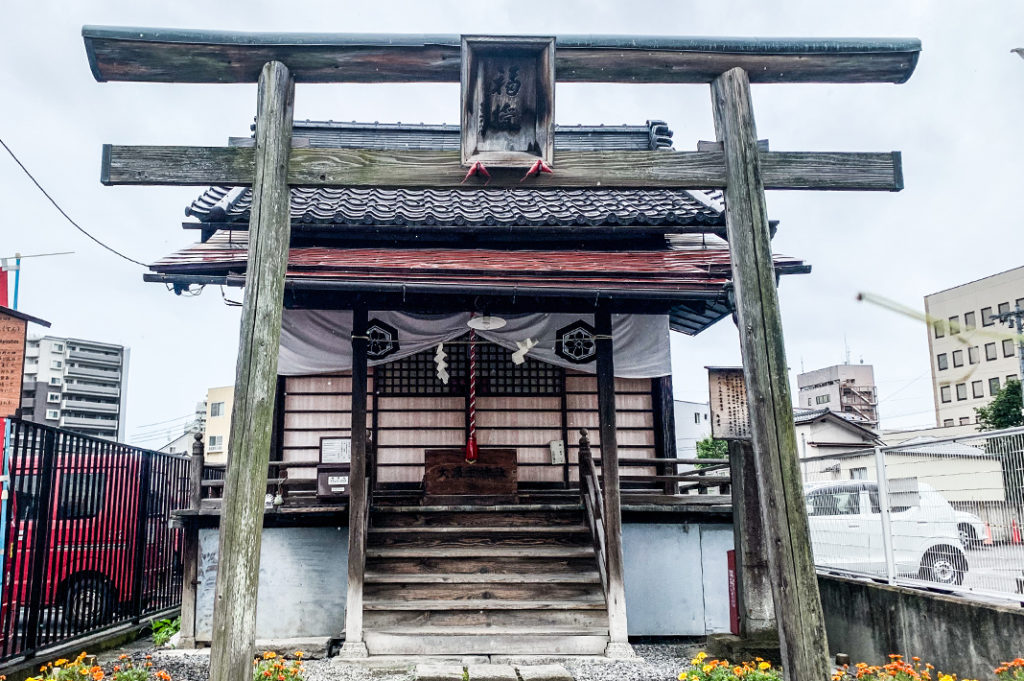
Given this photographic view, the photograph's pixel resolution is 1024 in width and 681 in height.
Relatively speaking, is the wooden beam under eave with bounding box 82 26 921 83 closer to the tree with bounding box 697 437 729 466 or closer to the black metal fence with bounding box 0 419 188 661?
the black metal fence with bounding box 0 419 188 661

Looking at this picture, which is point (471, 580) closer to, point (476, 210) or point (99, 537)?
point (99, 537)

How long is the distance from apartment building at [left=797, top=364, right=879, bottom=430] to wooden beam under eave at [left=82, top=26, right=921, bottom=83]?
54.6 meters

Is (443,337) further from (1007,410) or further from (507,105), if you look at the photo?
(1007,410)

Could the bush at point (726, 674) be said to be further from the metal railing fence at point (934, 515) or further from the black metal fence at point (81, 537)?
the black metal fence at point (81, 537)

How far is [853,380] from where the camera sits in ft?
213

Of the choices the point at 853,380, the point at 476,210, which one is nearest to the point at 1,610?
the point at 476,210

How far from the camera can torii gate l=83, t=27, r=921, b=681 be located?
456cm

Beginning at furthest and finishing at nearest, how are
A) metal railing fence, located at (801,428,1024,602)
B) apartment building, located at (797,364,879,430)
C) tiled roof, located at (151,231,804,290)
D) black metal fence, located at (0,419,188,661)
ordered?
1. apartment building, located at (797,364,879,430)
2. tiled roof, located at (151,231,804,290)
3. black metal fence, located at (0,419,188,661)
4. metal railing fence, located at (801,428,1024,602)

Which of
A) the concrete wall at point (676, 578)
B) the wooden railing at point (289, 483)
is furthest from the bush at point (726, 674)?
the wooden railing at point (289, 483)

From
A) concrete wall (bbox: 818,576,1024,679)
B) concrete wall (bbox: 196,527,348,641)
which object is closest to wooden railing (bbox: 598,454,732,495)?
concrete wall (bbox: 818,576,1024,679)

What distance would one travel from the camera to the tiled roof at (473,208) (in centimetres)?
1092

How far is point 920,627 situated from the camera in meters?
6.92

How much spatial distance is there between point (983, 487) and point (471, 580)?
18.0ft

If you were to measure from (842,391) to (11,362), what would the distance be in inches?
2454
